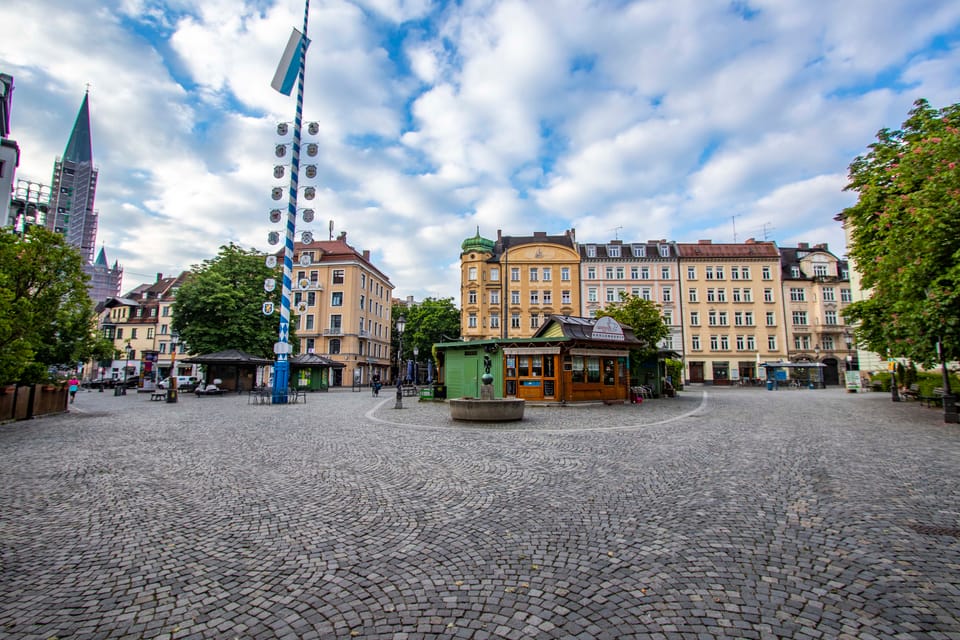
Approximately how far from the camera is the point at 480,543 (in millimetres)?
A: 4602

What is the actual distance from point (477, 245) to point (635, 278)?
20.0m

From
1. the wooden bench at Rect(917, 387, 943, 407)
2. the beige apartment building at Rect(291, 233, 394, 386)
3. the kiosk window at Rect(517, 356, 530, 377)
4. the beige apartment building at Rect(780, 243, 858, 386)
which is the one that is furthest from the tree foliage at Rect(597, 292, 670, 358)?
the beige apartment building at Rect(780, 243, 858, 386)

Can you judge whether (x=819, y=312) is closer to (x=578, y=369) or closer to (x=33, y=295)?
(x=578, y=369)

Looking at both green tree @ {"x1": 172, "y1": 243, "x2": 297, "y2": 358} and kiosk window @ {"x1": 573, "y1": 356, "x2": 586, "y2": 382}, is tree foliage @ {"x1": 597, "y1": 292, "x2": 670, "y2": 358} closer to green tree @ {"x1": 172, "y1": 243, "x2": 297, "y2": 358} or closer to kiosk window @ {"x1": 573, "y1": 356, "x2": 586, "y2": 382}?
kiosk window @ {"x1": 573, "y1": 356, "x2": 586, "y2": 382}

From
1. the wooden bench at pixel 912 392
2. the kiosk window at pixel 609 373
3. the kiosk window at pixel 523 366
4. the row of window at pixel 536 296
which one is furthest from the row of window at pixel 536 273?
the wooden bench at pixel 912 392

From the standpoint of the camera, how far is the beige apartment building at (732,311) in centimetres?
5566

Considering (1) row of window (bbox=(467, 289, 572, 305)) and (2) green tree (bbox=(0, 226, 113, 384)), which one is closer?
(2) green tree (bbox=(0, 226, 113, 384))

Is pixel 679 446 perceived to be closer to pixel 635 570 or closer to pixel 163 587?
pixel 635 570

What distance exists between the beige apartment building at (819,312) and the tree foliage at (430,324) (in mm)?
43410

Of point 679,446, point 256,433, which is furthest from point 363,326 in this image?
point 679,446

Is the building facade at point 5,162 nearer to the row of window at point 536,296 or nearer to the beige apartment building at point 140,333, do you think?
the beige apartment building at point 140,333

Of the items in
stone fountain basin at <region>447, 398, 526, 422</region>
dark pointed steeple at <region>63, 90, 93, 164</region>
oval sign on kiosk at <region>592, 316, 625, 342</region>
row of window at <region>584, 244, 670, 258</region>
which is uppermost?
dark pointed steeple at <region>63, 90, 93, 164</region>

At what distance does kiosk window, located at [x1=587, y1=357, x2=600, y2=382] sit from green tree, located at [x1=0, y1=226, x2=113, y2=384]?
20.6m

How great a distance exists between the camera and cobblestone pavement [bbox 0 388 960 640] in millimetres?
3223
